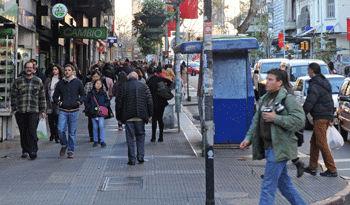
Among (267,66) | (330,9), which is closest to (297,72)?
(267,66)

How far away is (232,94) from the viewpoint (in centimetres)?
1168

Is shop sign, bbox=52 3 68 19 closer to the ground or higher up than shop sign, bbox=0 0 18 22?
higher up

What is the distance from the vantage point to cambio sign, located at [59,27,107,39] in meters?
23.3

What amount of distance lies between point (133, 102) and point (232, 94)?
8.55 ft

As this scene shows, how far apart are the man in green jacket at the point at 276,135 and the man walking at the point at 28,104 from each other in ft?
18.3

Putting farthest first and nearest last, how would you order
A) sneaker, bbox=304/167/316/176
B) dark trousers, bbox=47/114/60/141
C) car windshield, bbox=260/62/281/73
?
car windshield, bbox=260/62/281/73, dark trousers, bbox=47/114/60/141, sneaker, bbox=304/167/316/176

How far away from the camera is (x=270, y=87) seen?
579cm

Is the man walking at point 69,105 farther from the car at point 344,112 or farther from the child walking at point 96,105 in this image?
the car at point 344,112

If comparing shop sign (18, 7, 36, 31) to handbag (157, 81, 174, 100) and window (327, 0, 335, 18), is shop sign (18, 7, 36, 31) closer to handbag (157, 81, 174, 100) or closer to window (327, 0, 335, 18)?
handbag (157, 81, 174, 100)

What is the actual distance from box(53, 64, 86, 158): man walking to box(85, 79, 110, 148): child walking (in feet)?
4.62

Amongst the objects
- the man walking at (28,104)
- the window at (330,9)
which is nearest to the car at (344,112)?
the man walking at (28,104)

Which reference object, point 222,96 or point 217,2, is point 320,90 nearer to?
point 222,96

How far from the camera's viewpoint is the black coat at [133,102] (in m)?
9.96

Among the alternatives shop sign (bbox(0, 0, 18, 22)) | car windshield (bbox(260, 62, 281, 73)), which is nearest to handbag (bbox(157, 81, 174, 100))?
shop sign (bbox(0, 0, 18, 22))
